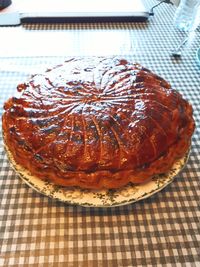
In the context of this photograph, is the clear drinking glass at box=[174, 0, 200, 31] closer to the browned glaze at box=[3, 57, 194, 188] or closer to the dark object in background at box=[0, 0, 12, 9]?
the browned glaze at box=[3, 57, 194, 188]

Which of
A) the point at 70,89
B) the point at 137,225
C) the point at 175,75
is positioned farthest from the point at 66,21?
the point at 137,225

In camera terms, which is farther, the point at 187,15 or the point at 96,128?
the point at 187,15

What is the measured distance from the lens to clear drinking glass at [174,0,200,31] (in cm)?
157

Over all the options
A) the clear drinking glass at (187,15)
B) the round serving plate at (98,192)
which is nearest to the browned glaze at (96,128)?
the round serving plate at (98,192)

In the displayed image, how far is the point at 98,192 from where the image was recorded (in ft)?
2.54

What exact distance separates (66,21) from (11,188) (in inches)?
45.7

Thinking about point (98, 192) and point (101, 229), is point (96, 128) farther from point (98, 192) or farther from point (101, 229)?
point (101, 229)

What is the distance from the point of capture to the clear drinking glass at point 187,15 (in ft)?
5.15

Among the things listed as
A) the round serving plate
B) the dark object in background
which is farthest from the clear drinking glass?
the round serving plate

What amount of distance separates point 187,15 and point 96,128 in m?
1.22

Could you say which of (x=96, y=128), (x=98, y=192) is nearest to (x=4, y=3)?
(x=96, y=128)

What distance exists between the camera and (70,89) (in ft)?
2.97

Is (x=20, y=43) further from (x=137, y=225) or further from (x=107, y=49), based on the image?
(x=137, y=225)

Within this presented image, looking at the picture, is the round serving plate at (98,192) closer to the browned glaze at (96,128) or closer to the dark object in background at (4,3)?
the browned glaze at (96,128)
